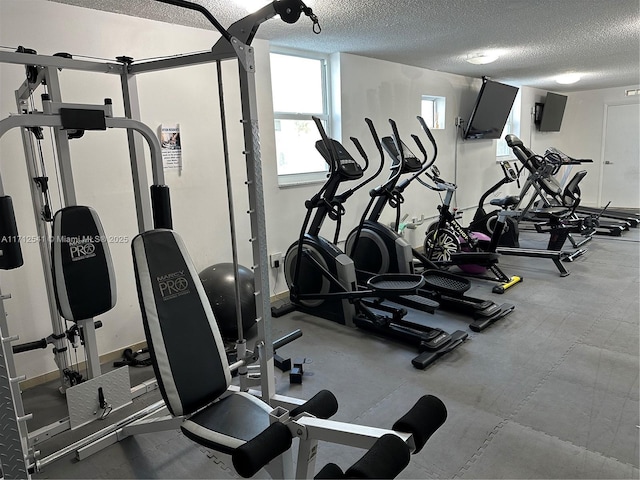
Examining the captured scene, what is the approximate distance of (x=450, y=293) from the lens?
11.5 feet

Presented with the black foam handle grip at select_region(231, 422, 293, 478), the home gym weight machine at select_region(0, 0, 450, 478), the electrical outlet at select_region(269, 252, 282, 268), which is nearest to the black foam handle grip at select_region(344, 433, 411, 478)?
the home gym weight machine at select_region(0, 0, 450, 478)

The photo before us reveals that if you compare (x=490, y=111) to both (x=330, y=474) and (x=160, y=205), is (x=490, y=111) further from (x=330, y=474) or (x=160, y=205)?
(x=330, y=474)

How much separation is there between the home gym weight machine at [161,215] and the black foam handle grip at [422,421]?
2 centimetres

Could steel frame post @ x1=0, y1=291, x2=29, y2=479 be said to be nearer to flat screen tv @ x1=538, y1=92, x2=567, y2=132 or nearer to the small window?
the small window

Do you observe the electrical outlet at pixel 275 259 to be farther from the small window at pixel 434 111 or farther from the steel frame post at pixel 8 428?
the small window at pixel 434 111

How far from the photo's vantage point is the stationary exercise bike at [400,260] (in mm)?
3475

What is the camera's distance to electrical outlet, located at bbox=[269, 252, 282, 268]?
13.3ft

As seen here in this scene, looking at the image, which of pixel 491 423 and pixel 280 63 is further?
pixel 280 63

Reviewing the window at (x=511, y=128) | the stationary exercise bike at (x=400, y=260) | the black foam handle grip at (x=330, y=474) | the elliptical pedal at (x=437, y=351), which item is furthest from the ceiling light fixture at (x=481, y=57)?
the black foam handle grip at (x=330, y=474)

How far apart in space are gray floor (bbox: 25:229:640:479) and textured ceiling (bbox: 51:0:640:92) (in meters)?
2.38

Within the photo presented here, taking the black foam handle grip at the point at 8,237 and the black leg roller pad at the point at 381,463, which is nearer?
the black leg roller pad at the point at 381,463

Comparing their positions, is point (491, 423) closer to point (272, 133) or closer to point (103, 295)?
point (103, 295)

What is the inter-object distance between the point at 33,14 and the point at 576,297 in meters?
4.64

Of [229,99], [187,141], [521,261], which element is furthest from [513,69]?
[187,141]
